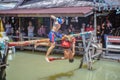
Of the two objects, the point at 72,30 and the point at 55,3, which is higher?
the point at 55,3

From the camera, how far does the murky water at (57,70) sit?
10586 millimetres

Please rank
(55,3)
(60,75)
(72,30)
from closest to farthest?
(60,75) < (72,30) < (55,3)

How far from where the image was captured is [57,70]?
38.4 ft

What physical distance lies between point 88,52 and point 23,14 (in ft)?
19.4

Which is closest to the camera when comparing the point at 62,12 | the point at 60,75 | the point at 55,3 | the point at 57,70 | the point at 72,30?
the point at 60,75

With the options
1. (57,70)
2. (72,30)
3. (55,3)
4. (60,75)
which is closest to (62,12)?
(72,30)

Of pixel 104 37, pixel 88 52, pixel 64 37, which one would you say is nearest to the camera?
pixel 64 37

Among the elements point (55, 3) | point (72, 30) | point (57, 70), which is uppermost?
point (55, 3)

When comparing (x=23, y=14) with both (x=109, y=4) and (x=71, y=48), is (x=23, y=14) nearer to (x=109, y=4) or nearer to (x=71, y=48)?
(x=109, y=4)

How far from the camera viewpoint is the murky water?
10.6 meters

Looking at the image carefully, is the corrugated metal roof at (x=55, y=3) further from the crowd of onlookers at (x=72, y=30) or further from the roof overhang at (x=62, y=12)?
the crowd of onlookers at (x=72, y=30)

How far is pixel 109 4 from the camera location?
15055mm

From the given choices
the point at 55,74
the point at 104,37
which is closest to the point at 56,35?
the point at 55,74

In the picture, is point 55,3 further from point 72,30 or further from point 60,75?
point 60,75
